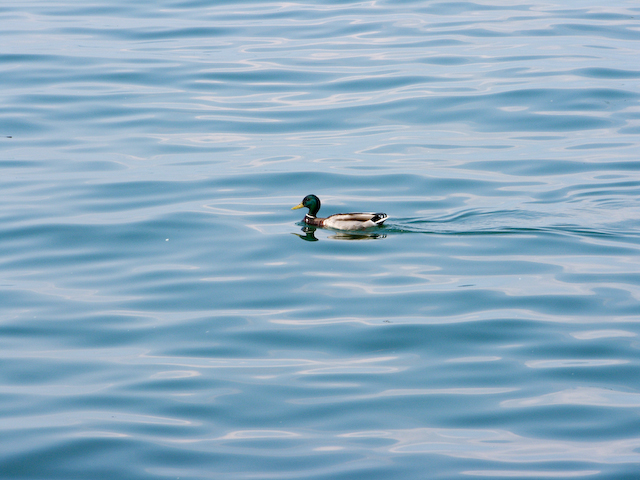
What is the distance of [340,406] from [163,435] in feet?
4.95

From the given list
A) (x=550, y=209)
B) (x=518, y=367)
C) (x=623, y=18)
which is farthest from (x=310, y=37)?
(x=518, y=367)

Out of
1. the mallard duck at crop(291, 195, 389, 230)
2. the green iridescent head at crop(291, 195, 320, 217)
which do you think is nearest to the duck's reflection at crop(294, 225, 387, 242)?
the mallard duck at crop(291, 195, 389, 230)

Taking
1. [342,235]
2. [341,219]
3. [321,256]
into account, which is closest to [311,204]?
[341,219]

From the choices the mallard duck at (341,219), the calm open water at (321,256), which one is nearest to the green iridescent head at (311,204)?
the mallard duck at (341,219)

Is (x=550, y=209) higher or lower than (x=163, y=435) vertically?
higher

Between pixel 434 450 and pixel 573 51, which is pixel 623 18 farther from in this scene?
pixel 434 450

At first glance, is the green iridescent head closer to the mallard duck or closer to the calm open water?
the mallard duck

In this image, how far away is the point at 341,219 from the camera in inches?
499

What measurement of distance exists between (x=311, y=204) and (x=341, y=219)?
0.60m

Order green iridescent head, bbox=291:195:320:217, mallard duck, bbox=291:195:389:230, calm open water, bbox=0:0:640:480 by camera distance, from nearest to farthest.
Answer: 1. calm open water, bbox=0:0:640:480
2. mallard duck, bbox=291:195:389:230
3. green iridescent head, bbox=291:195:320:217

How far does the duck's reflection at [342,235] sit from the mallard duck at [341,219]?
95mm

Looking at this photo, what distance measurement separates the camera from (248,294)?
970 cm

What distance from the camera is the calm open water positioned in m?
6.72

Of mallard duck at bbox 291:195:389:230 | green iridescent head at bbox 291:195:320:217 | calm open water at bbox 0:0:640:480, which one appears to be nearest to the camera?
calm open water at bbox 0:0:640:480
